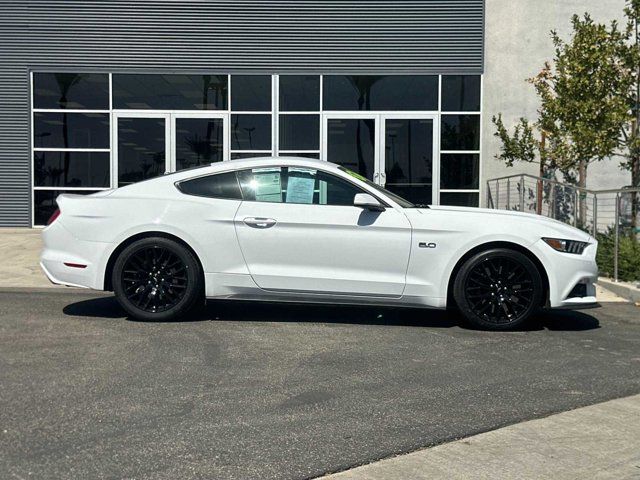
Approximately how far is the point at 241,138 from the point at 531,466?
14136mm

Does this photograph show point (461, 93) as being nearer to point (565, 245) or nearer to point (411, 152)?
point (411, 152)

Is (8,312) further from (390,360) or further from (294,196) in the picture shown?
(390,360)

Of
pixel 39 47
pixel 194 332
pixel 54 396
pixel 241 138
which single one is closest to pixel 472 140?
pixel 241 138

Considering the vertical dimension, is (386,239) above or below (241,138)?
below

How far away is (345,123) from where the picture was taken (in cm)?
1664

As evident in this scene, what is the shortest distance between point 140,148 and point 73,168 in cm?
165

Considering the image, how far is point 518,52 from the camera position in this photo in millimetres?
16656

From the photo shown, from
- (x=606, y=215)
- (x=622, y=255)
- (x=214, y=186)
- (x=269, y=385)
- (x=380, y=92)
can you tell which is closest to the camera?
(x=269, y=385)

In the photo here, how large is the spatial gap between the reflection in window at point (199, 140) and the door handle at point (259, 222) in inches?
413

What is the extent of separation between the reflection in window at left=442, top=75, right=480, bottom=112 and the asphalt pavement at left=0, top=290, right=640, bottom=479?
33.5 feet

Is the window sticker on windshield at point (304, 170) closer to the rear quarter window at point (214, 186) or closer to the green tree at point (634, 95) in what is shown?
the rear quarter window at point (214, 186)

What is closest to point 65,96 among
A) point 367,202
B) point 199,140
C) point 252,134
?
point 199,140

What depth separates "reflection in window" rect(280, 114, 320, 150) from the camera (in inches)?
659

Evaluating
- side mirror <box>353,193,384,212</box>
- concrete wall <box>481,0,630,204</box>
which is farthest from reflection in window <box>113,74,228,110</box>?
side mirror <box>353,193,384,212</box>
